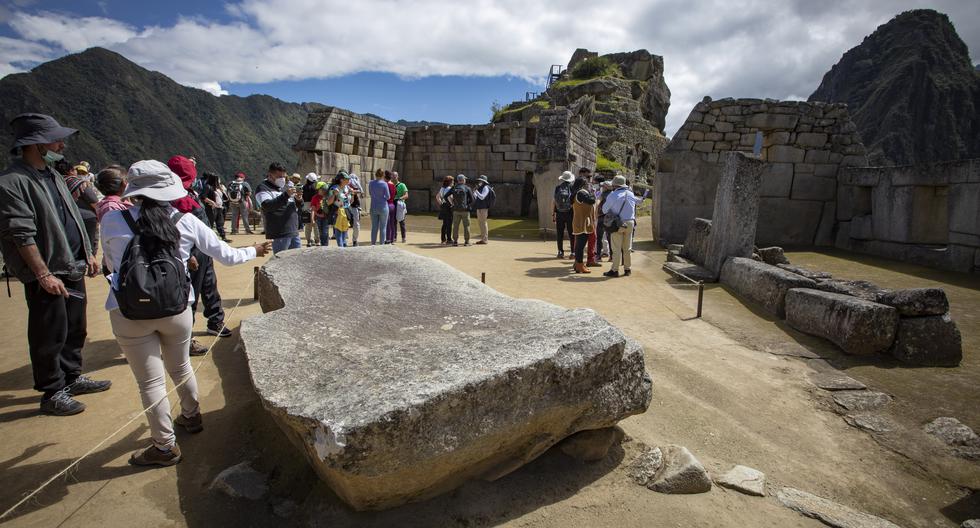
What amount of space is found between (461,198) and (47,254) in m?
7.65

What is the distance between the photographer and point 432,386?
1.93 m

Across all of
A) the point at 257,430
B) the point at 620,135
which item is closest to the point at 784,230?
the point at 257,430

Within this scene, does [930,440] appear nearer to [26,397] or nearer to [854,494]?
[854,494]

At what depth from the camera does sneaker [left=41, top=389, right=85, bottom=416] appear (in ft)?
10.2

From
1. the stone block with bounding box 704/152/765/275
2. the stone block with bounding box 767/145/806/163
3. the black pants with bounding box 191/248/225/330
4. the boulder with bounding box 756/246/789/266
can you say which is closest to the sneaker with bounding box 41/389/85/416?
the black pants with bounding box 191/248/225/330

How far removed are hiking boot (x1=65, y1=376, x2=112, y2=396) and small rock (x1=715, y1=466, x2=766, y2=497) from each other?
416cm

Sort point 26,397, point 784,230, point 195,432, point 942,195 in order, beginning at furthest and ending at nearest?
point 784,230 < point 942,195 < point 26,397 < point 195,432

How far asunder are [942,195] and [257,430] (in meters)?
11.6

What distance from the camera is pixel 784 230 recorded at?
36.9 feet

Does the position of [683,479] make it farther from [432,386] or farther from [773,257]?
[773,257]

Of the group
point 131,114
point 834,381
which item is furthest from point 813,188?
point 131,114

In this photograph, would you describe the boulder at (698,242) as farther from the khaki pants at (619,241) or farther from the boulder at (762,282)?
the khaki pants at (619,241)

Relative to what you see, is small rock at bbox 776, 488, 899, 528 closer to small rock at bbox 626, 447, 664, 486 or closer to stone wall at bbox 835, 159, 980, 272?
small rock at bbox 626, 447, 664, 486

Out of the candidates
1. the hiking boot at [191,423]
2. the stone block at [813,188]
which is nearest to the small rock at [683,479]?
the hiking boot at [191,423]
